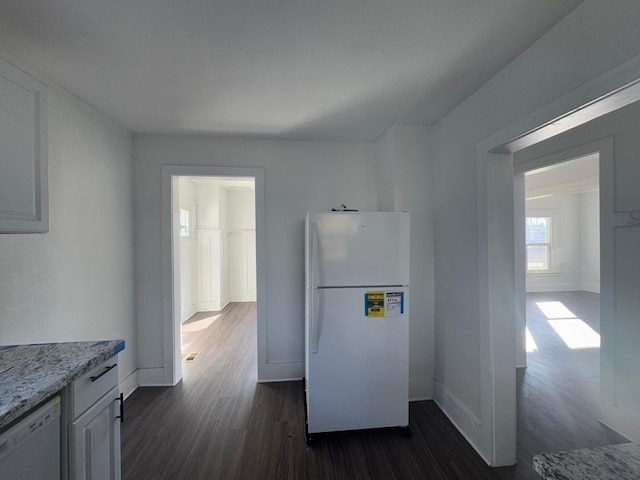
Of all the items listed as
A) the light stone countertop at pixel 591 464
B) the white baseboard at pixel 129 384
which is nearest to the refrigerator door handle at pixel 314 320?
the light stone countertop at pixel 591 464

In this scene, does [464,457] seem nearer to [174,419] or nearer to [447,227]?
[447,227]

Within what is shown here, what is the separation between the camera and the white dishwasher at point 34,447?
2.44 feet

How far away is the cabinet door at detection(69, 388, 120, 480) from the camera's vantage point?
3.14 feet

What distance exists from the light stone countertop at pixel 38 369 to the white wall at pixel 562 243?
27.8 ft

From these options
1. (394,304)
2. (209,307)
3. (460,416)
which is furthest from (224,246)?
(460,416)

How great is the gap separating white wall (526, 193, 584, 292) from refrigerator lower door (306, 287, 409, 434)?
6.79 metres

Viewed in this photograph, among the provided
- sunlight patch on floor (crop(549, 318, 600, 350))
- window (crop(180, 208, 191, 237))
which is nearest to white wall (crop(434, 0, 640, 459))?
sunlight patch on floor (crop(549, 318, 600, 350))

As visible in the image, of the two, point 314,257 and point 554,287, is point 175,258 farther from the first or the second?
point 554,287

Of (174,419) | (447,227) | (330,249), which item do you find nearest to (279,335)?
(174,419)

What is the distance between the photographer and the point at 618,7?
95 centimetres

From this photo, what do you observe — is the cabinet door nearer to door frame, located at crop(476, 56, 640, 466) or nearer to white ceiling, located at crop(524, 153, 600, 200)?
door frame, located at crop(476, 56, 640, 466)

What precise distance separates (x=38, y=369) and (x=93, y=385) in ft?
0.64

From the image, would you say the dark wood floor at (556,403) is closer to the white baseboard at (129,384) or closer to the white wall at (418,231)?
the white wall at (418,231)

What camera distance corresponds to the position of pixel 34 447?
83cm
